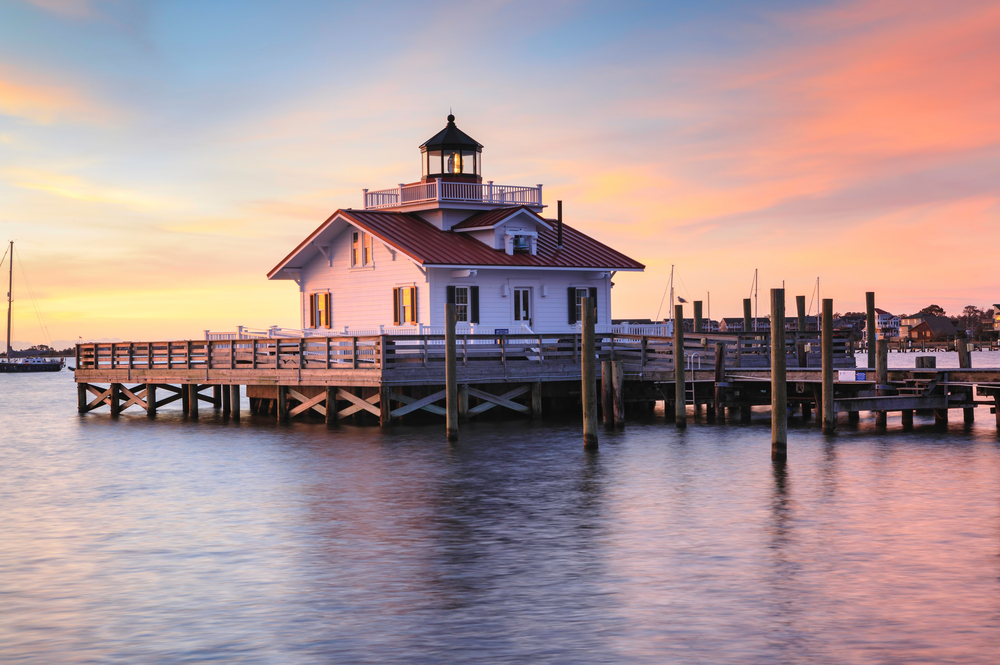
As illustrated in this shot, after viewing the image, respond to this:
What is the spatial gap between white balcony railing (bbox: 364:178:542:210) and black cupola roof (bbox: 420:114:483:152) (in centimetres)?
142

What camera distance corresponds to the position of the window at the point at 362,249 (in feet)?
131

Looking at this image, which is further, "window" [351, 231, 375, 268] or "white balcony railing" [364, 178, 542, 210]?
"white balcony railing" [364, 178, 542, 210]

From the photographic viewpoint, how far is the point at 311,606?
44.7ft

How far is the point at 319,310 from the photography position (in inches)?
1695

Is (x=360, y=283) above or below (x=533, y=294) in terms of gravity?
above

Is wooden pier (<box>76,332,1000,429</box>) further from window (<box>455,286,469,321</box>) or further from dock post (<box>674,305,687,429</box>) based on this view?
window (<box>455,286,469,321</box>)

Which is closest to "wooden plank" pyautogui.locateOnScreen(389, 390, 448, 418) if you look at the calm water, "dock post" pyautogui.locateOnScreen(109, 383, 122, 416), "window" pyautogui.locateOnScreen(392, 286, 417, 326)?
the calm water

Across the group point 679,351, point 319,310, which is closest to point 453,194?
point 319,310

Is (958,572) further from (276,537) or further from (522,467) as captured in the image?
(522,467)

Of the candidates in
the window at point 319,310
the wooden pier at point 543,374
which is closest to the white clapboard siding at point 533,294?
the wooden pier at point 543,374

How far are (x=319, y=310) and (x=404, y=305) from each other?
562cm

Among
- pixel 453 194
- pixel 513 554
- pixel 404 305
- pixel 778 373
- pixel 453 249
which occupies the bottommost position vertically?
pixel 513 554

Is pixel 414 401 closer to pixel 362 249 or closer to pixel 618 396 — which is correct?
pixel 618 396

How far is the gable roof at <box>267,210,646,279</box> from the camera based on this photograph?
37.9 meters
